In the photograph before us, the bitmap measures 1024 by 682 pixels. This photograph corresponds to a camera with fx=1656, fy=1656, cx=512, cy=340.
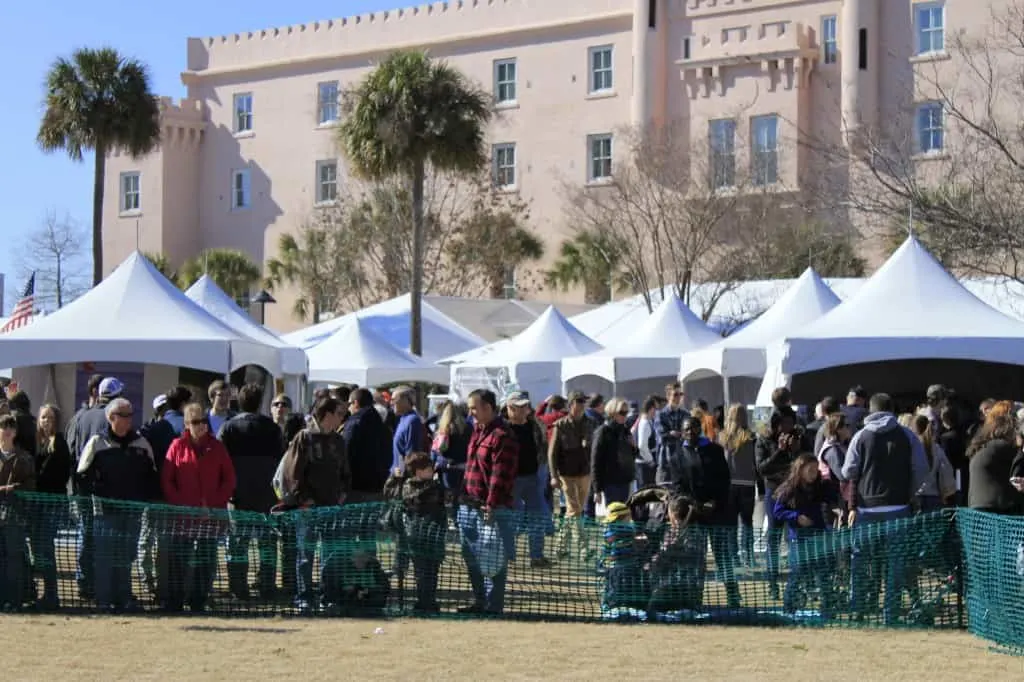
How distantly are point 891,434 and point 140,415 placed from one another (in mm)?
11095

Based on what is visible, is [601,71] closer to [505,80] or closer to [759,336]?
[505,80]

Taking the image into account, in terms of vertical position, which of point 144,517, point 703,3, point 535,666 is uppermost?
point 703,3

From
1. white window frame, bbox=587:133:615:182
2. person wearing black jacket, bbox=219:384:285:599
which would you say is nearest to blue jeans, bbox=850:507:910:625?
person wearing black jacket, bbox=219:384:285:599

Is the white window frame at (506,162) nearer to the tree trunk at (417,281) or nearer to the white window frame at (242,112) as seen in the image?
the white window frame at (242,112)

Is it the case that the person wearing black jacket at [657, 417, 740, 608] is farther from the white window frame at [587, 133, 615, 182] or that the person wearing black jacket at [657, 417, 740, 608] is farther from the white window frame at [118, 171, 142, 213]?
the white window frame at [118, 171, 142, 213]

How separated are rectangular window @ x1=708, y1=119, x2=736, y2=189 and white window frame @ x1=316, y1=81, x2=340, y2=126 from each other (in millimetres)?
15437

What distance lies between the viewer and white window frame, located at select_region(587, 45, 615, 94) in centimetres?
4947

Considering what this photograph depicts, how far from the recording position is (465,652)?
1037 cm

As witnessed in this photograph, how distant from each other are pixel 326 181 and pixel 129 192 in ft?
28.3

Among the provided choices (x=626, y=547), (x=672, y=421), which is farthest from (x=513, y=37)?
(x=626, y=547)

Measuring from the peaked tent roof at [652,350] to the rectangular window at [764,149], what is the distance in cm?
1504

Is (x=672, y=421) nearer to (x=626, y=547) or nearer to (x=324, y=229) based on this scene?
(x=626, y=547)

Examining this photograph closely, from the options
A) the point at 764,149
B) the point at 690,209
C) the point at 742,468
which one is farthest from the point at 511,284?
the point at 742,468

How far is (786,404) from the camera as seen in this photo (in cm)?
1448
